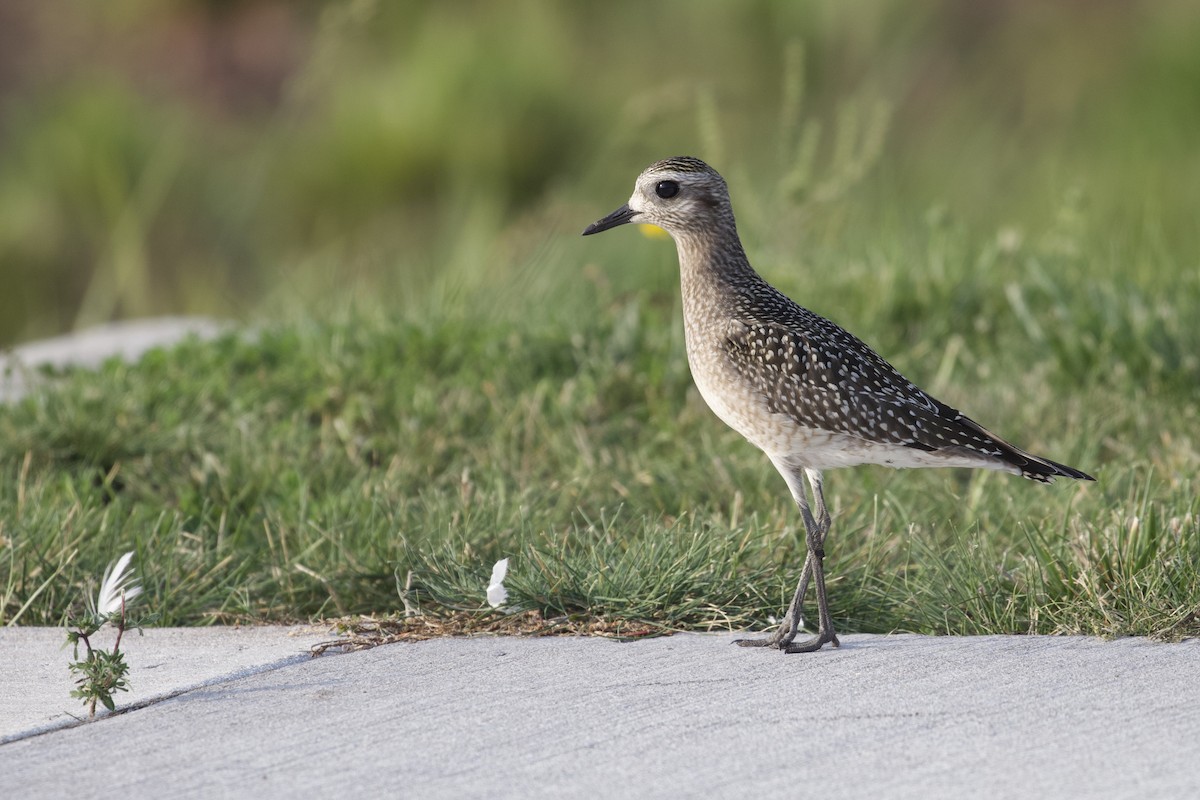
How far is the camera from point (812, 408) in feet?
16.3

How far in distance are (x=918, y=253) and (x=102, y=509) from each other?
4653mm

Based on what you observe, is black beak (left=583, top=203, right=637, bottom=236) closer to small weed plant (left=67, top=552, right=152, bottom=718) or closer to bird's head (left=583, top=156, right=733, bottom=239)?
bird's head (left=583, top=156, right=733, bottom=239)

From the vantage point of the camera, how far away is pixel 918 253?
29.8 ft

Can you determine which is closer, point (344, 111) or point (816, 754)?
point (816, 754)

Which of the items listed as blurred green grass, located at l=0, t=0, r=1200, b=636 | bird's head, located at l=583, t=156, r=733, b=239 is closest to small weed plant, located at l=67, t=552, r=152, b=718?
blurred green grass, located at l=0, t=0, r=1200, b=636

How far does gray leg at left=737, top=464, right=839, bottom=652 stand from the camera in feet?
15.3

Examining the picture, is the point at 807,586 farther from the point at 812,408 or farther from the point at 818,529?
the point at 812,408

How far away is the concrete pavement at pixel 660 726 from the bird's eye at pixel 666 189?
162 cm

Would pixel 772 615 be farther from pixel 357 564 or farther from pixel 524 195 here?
pixel 524 195

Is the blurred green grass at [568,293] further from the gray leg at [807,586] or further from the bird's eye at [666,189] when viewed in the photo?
the bird's eye at [666,189]

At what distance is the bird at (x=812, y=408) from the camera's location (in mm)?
4926

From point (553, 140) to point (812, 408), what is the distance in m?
8.28

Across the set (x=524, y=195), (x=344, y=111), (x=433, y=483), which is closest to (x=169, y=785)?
(x=433, y=483)

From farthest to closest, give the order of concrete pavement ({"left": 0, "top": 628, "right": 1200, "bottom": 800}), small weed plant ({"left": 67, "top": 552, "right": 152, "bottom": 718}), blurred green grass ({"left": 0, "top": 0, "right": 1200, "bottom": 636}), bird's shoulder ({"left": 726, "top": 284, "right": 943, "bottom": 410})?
1. blurred green grass ({"left": 0, "top": 0, "right": 1200, "bottom": 636})
2. bird's shoulder ({"left": 726, "top": 284, "right": 943, "bottom": 410})
3. small weed plant ({"left": 67, "top": 552, "right": 152, "bottom": 718})
4. concrete pavement ({"left": 0, "top": 628, "right": 1200, "bottom": 800})
